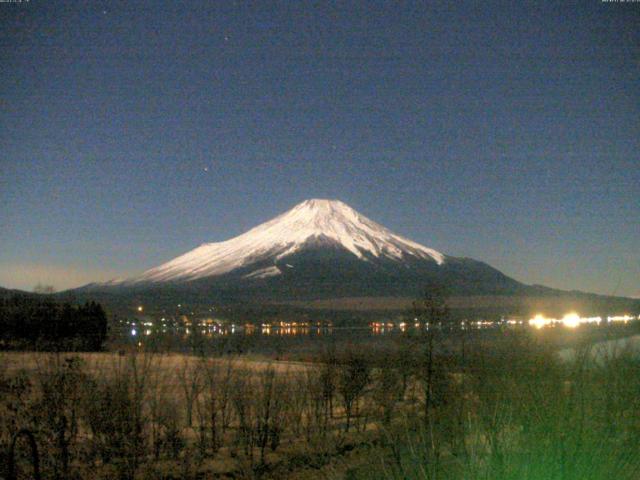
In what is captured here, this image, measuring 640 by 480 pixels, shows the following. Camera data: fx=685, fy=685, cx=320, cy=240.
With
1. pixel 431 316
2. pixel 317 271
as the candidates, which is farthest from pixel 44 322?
pixel 317 271

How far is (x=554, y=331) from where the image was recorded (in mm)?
10320

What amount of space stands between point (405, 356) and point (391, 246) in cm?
17651

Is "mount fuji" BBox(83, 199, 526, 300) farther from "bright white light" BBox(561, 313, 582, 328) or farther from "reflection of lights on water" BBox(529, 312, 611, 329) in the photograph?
"bright white light" BBox(561, 313, 582, 328)

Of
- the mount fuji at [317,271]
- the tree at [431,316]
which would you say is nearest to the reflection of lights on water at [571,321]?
the tree at [431,316]

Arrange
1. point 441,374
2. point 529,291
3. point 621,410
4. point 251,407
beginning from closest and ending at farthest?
point 621,410, point 251,407, point 441,374, point 529,291

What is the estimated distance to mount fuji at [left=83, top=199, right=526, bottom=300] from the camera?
516ft

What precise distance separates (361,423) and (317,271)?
158 m

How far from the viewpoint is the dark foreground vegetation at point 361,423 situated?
3881mm

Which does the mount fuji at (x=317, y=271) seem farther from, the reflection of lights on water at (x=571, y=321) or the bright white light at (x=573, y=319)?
the bright white light at (x=573, y=319)

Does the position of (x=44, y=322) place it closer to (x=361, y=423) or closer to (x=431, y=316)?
(x=361, y=423)

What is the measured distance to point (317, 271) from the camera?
17300cm

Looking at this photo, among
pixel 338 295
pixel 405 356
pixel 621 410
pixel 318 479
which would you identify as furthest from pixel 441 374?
pixel 338 295

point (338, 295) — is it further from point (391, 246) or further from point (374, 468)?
point (374, 468)

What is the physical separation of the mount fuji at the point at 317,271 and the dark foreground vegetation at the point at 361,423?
4986 inches
